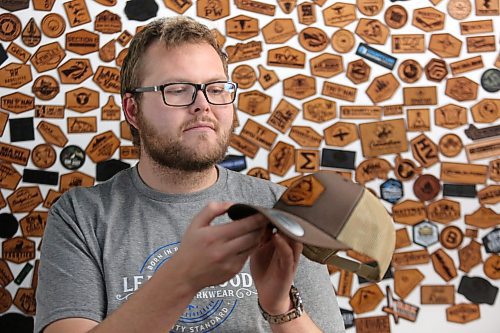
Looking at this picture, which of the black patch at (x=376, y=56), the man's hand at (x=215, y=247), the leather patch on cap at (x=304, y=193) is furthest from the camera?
the black patch at (x=376, y=56)

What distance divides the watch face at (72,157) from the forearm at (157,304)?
2.78 feet

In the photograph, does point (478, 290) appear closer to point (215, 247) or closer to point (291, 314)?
point (291, 314)

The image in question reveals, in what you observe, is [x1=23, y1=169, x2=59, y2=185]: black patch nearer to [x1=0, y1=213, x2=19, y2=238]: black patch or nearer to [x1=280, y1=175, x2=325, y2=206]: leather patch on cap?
[x1=0, y1=213, x2=19, y2=238]: black patch

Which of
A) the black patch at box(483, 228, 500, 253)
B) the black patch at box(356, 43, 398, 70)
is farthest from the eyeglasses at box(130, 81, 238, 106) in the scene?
the black patch at box(483, 228, 500, 253)

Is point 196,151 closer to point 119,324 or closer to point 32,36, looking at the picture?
point 119,324

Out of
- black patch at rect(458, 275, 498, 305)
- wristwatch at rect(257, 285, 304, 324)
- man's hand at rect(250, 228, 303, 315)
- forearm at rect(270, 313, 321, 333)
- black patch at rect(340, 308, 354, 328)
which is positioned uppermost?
man's hand at rect(250, 228, 303, 315)

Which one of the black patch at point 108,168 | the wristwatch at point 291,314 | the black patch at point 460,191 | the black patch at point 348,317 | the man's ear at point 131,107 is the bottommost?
the black patch at point 348,317

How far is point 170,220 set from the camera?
3.82 feet

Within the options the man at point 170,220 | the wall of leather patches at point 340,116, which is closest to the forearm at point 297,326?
the man at point 170,220

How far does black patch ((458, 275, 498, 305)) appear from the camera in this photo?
5.44ft

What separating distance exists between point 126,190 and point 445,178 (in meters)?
0.92

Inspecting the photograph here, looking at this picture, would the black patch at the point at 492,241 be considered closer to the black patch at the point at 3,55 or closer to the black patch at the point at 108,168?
the black patch at the point at 108,168

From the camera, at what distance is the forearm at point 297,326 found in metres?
1.00

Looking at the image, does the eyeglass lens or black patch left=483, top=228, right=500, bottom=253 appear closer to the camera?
the eyeglass lens
